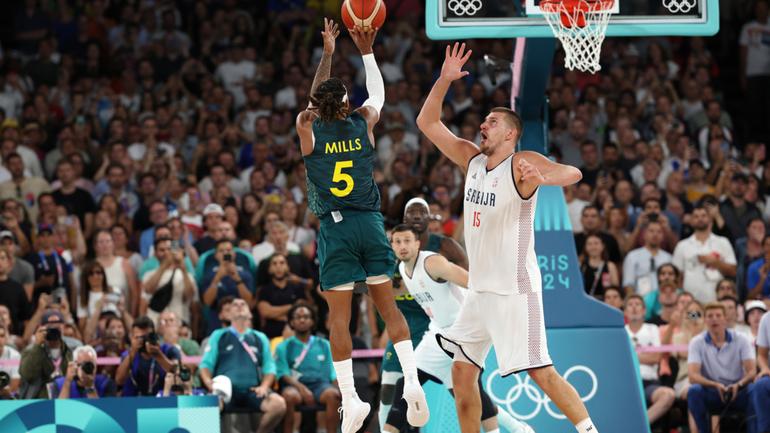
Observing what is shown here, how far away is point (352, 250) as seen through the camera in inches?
359

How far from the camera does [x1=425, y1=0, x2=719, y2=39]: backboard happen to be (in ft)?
32.9

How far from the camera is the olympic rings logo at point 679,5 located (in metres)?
10.2

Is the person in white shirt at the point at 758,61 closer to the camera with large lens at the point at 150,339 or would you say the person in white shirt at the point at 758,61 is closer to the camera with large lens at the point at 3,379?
the camera with large lens at the point at 150,339

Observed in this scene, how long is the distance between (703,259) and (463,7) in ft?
20.7

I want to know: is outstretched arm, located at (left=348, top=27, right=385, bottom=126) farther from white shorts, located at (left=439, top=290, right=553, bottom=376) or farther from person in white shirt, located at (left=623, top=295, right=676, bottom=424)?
person in white shirt, located at (left=623, top=295, right=676, bottom=424)

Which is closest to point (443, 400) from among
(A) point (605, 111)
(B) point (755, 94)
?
(A) point (605, 111)

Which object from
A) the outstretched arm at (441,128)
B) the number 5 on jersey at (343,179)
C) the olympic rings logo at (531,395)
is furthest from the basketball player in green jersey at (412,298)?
the number 5 on jersey at (343,179)

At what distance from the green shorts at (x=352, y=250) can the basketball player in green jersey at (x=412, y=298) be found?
2071 mm

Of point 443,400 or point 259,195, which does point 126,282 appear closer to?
→ point 259,195

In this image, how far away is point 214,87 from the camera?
1892 centimetres

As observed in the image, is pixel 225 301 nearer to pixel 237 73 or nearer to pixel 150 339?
pixel 150 339

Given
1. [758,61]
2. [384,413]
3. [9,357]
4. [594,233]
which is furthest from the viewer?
[758,61]

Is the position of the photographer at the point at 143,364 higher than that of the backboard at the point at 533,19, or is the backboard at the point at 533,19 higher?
the backboard at the point at 533,19

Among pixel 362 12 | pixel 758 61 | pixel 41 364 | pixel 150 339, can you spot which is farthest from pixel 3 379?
pixel 758 61
